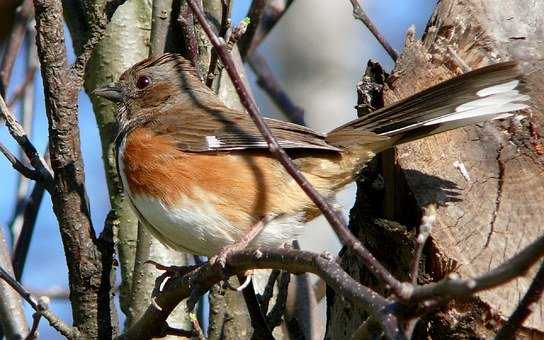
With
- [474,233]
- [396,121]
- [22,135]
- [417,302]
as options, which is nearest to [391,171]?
Answer: [396,121]

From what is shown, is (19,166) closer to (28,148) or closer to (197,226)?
(28,148)

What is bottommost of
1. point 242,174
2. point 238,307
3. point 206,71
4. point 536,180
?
point 238,307

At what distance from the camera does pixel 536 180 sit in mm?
3664

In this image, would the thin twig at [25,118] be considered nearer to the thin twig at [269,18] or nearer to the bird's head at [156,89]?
the bird's head at [156,89]

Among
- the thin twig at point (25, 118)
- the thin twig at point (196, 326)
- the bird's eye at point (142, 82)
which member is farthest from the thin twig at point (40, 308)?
the bird's eye at point (142, 82)

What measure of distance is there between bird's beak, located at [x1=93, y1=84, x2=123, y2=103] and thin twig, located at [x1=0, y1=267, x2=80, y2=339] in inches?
54.9

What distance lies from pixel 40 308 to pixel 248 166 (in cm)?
119

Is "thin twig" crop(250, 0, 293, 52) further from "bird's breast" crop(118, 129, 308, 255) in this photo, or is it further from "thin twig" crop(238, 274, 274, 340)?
"thin twig" crop(238, 274, 274, 340)

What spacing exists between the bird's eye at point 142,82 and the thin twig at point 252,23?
20.4 inches

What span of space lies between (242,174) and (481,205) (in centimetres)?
104

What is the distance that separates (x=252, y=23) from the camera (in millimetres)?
4645

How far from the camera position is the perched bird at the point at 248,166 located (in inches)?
143

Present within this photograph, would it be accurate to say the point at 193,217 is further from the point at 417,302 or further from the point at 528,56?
the point at 417,302

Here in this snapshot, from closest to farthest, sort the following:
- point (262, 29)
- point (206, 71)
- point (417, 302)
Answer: point (417, 302) → point (206, 71) → point (262, 29)
